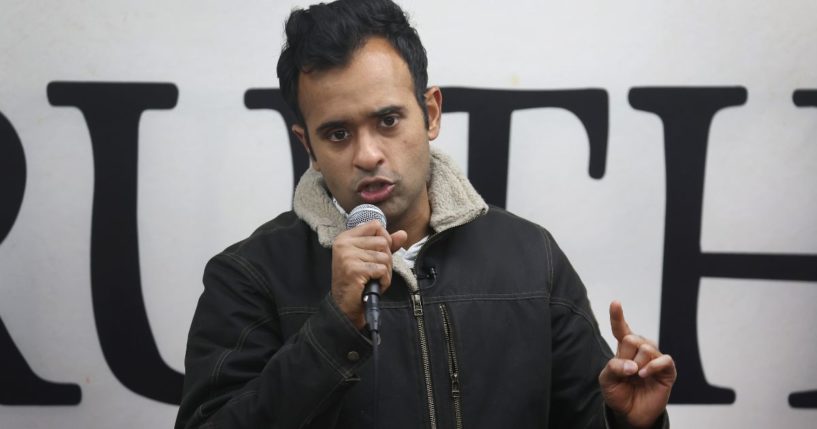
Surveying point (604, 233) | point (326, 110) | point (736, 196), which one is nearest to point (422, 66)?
point (326, 110)

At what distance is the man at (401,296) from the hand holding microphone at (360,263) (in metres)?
0.13

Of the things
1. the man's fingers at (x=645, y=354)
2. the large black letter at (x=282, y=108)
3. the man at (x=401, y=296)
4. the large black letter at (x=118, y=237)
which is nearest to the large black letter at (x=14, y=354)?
the large black letter at (x=118, y=237)

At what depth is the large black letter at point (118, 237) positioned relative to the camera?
247 centimetres

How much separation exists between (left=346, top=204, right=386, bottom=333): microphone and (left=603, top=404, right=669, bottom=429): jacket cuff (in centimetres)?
55

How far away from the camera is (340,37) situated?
1752mm

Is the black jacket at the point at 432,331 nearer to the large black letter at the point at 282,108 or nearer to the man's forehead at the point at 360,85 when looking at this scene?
the man's forehead at the point at 360,85

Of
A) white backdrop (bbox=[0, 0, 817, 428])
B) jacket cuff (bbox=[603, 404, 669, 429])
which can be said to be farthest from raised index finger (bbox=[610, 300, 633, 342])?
white backdrop (bbox=[0, 0, 817, 428])

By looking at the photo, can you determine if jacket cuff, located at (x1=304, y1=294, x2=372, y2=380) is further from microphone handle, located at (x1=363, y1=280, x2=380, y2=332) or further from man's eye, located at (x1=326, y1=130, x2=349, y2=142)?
man's eye, located at (x1=326, y1=130, x2=349, y2=142)

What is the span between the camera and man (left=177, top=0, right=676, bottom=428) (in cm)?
169

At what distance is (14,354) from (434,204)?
4.49 ft

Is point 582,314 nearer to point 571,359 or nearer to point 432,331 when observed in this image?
point 571,359

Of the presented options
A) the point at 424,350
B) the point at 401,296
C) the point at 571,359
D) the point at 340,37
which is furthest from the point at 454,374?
the point at 340,37

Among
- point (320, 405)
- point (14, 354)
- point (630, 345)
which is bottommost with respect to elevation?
point (14, 354)

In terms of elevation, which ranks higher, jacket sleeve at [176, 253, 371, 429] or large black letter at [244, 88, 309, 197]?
large black letter at [244, 88, 309, 197]
